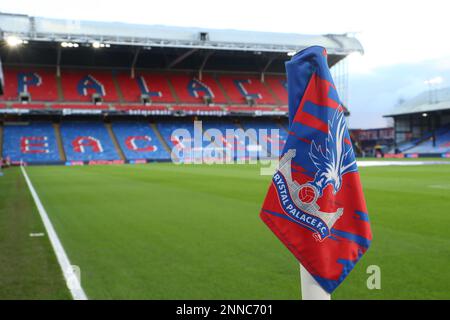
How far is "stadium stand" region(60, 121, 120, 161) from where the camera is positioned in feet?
137

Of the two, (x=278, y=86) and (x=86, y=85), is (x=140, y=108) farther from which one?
(x=278, y=86)

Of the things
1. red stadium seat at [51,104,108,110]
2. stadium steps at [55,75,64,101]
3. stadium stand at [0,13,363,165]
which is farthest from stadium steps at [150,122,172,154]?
stadium steps at [55,75,64,101]

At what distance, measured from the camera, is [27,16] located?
4347 cm

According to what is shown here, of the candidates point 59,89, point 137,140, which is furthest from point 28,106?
point 137,140

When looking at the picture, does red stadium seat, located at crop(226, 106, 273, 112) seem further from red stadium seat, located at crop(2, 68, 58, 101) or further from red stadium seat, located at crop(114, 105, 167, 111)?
red stadium seat, located at crop(2, 68, 58, 101)

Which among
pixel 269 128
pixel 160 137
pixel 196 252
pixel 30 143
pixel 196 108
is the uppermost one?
pixel 196 108

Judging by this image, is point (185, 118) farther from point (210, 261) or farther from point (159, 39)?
point (210, 261)

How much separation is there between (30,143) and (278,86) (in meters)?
29.4

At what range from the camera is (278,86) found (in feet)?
184

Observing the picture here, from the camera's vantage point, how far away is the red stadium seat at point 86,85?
4694 centimetres

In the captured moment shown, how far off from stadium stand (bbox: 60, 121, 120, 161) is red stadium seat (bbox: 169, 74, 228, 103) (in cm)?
966

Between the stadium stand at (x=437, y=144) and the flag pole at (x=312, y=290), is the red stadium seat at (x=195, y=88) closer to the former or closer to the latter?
the stadium stand at (x=437, y=144)

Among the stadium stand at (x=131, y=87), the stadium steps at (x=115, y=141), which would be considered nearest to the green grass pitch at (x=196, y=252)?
the stadium steps at (x=115, y=141)

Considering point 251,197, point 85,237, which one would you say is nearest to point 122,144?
point 251,197
